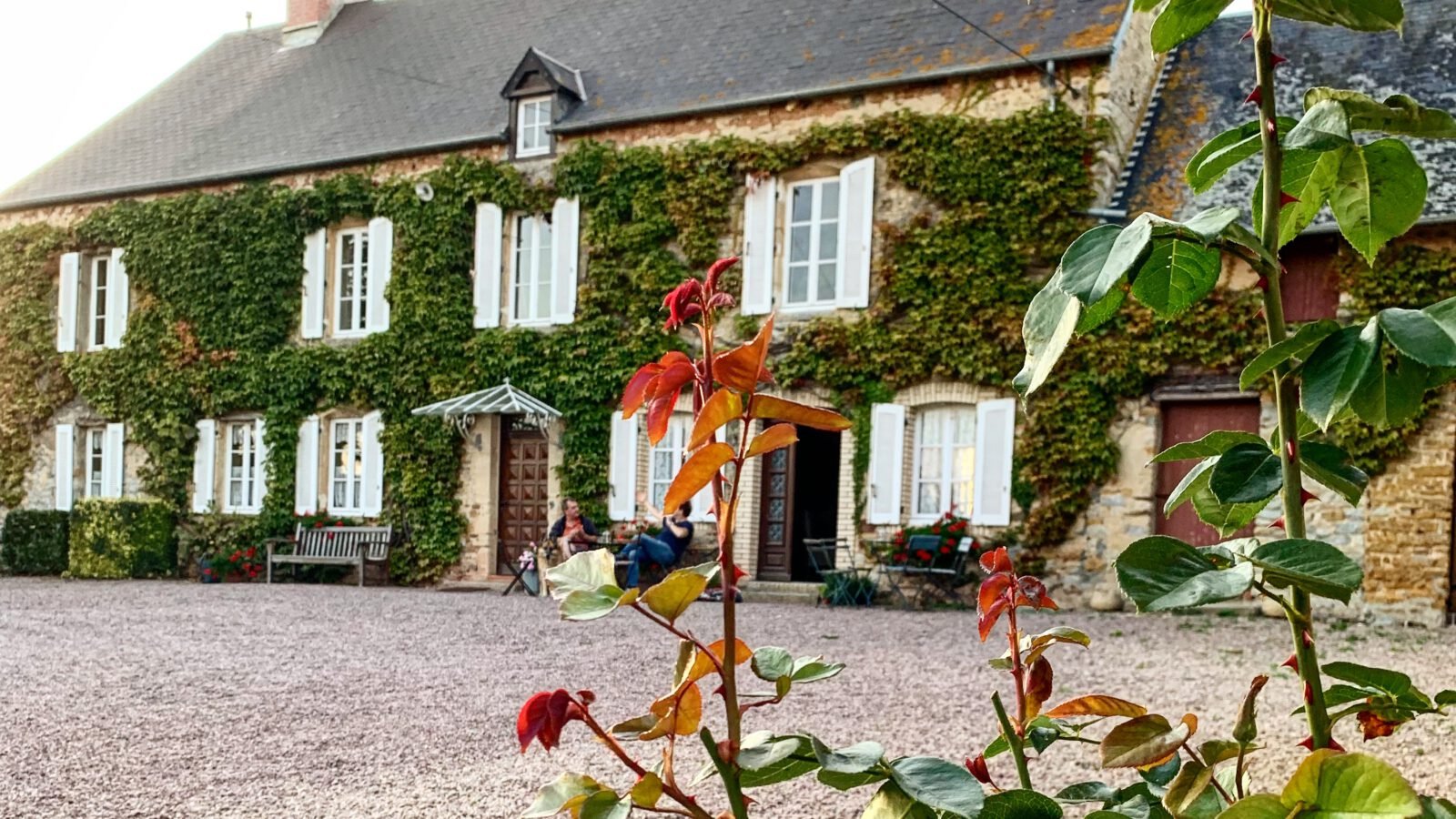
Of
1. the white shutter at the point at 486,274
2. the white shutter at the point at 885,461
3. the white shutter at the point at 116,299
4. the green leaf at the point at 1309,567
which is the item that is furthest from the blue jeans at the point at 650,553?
the green leaf at the point at 1309,567

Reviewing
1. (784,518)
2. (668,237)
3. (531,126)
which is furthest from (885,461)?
(531,126)

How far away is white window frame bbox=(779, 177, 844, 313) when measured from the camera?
46.3ft

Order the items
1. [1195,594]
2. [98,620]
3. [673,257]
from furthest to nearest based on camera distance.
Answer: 1. [673,257]
2. [98,620]
3. [1195,594]

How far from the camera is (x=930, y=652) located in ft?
29.3

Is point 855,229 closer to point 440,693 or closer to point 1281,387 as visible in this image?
point 440,693

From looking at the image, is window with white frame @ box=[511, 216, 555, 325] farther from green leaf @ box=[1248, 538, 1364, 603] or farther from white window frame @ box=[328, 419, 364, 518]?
green leaf @ box=[1248, 538, 1364, 603]

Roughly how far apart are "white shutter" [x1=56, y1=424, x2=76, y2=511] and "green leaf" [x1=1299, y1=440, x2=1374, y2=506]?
789 inches

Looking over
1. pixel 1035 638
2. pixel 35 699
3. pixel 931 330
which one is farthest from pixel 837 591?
pixel 1035 638

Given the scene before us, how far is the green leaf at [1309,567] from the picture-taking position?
81 centimetres

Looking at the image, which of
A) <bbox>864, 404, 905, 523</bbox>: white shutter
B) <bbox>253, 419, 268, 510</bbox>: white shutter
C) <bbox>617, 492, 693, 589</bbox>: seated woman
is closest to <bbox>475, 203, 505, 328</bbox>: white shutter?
<bbox>253, 419, 268, 510</bbox>: white shutter

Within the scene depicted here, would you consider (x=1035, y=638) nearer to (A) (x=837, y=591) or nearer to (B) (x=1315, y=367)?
(B) (x=1315, y=367)

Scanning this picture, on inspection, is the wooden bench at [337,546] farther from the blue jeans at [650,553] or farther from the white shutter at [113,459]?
the blue jeans at [650,553]

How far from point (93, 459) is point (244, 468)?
293 cm

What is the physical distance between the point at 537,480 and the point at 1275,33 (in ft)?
31.0
